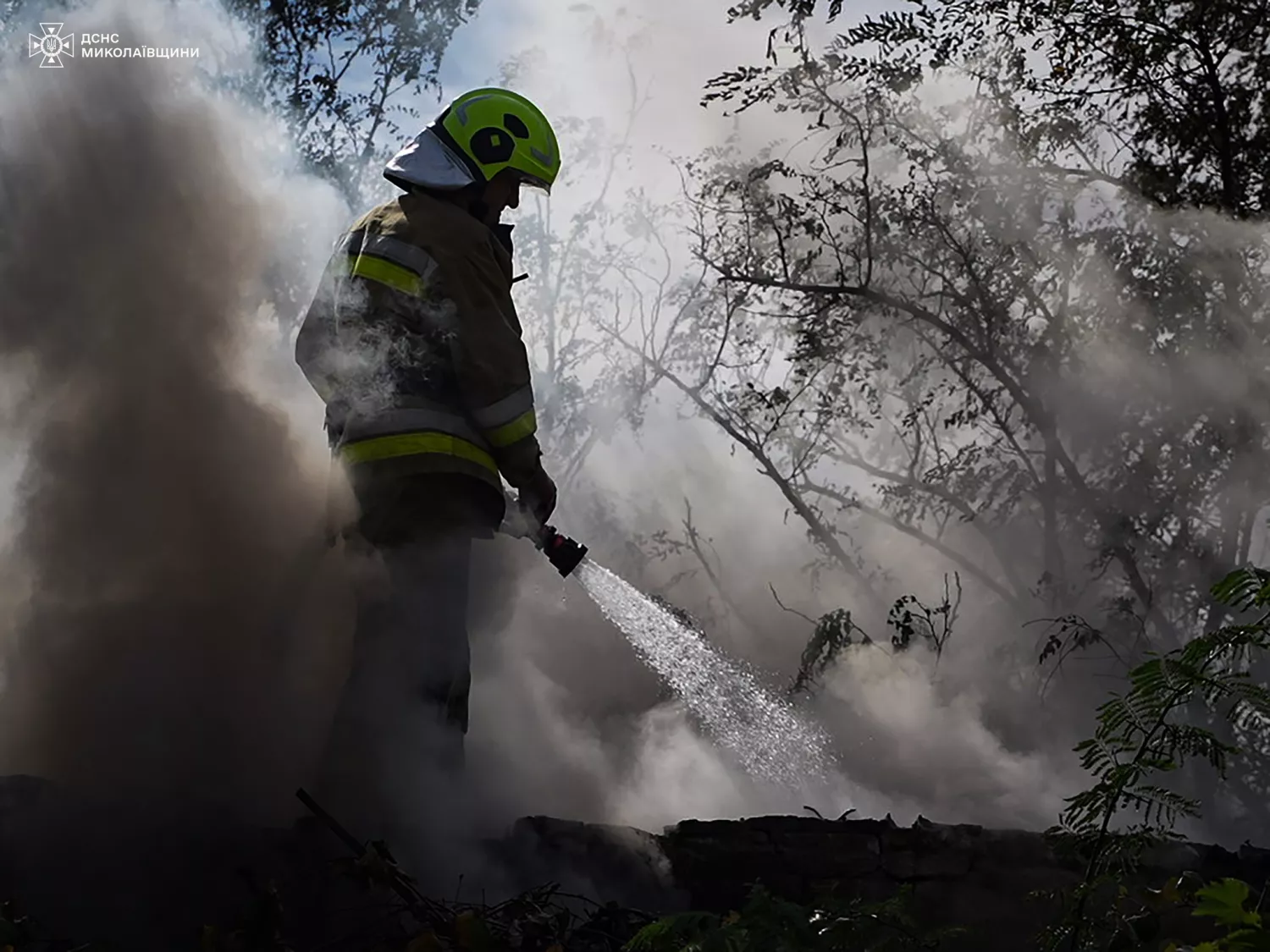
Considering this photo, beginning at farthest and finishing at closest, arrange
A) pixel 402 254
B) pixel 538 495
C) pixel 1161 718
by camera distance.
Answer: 1. pixel 538 495
2. pixel 402 254
3. pixel 1161 718

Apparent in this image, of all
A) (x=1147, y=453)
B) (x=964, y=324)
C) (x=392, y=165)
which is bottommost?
(x=392, y=165)

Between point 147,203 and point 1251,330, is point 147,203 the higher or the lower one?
the lower one

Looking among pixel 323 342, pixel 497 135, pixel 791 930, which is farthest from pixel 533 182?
pixel 791 930

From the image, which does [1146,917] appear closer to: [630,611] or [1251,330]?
[630,611]

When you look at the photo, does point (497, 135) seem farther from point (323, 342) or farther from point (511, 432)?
point (511, 432)

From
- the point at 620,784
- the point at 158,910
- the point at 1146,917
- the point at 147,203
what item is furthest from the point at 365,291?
the point at 1146,917

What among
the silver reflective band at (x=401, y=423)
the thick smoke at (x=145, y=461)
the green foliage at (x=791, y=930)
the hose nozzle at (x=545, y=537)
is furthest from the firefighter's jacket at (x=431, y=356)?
the green foliage at (x=791, y=930)

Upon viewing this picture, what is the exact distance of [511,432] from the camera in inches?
173

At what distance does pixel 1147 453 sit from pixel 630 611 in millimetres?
3747

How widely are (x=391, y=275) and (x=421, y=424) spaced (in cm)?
49

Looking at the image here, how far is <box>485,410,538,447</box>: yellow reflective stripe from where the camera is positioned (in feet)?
14.4

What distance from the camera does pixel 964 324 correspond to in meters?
8.77

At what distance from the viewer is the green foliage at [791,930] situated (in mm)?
2162

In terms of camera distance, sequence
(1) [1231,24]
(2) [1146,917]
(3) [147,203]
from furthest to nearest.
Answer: (1) [1231,24]
(3) [147,203]
(2) [1146,917]
